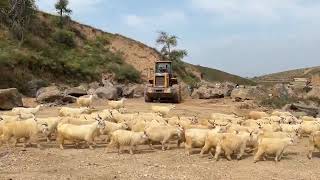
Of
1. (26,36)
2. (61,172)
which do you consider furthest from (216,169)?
(26,36)

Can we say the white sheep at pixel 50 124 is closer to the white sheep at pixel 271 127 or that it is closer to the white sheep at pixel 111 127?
the white sheep at pixel 111 127

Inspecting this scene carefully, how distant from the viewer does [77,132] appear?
1535 cm

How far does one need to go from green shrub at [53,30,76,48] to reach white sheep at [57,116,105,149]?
42.3m

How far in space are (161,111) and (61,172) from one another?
1207 cm

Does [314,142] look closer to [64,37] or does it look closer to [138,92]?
[138,92]

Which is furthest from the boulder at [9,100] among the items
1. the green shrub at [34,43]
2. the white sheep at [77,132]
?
the green shrub at [34,43]

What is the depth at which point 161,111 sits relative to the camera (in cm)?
2427

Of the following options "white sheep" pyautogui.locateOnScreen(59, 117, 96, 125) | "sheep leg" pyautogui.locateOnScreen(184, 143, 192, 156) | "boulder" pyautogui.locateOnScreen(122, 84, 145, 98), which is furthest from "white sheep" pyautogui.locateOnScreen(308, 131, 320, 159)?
"boulder" pyautogui.locateOnScreen(122, 84, 145, 98)

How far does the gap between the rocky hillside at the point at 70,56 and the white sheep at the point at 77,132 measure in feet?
73.1

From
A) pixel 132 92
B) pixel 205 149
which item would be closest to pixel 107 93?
pixel 132 92

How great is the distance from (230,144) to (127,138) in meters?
2.90

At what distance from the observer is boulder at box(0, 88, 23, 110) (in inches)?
1056

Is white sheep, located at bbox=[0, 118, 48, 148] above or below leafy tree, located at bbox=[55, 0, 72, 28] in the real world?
below

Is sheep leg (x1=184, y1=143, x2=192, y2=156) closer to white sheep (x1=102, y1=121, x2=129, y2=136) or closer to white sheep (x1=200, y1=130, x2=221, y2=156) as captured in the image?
white sheep (x1=200, y1=130, x2=221, y2=156)
